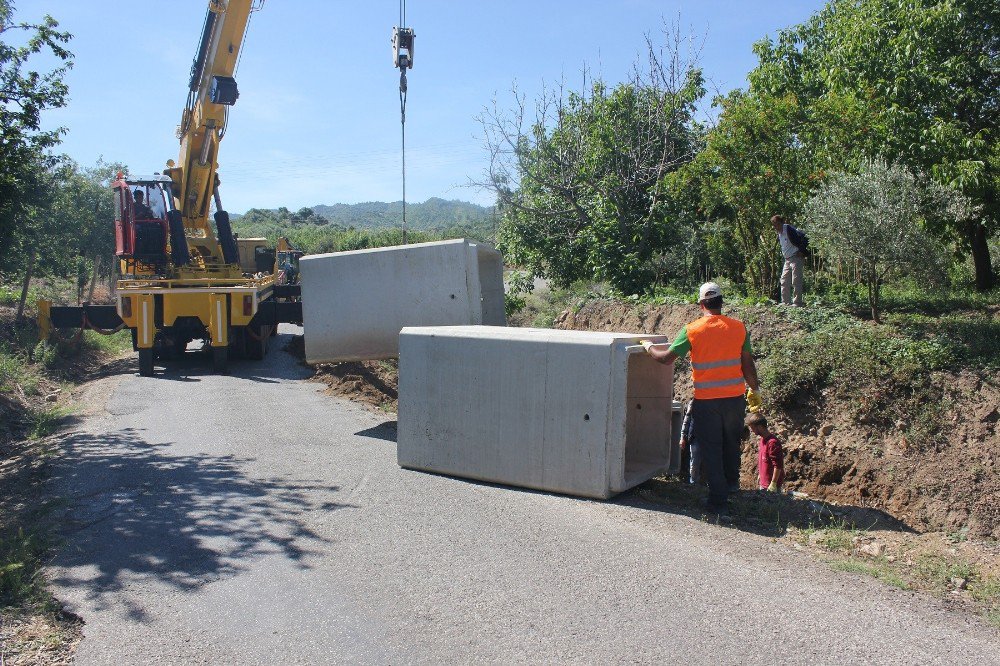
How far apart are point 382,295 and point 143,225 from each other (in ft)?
26.3

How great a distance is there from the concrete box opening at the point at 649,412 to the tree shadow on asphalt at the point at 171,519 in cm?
274

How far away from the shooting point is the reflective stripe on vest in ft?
19.6

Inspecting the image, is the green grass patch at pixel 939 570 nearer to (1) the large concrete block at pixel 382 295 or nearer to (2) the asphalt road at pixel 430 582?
(2) the asphalt road at pixel 430 582

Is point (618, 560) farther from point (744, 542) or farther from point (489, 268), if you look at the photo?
point (489, 268)

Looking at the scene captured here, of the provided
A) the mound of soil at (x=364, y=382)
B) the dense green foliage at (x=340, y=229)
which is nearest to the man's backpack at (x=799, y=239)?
the mound of soil at (x=364, y=382)

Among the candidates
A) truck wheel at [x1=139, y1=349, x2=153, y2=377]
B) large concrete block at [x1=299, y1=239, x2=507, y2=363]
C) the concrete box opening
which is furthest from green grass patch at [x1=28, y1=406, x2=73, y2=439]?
the concrete box opening

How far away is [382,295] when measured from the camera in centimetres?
968

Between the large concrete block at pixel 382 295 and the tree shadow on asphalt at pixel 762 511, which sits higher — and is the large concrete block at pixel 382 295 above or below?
above

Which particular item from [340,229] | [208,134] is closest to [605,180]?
[208,134]

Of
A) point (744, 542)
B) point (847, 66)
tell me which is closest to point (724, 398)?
point (744, 542)

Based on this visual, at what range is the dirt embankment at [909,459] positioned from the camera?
22.8 feet

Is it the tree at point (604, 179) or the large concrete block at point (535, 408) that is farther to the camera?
the tree at point (604, 179)

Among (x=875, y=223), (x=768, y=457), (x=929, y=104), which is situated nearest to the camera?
(x=768, y=457)

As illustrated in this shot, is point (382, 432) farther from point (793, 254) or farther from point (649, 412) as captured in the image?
point (793, 254)
